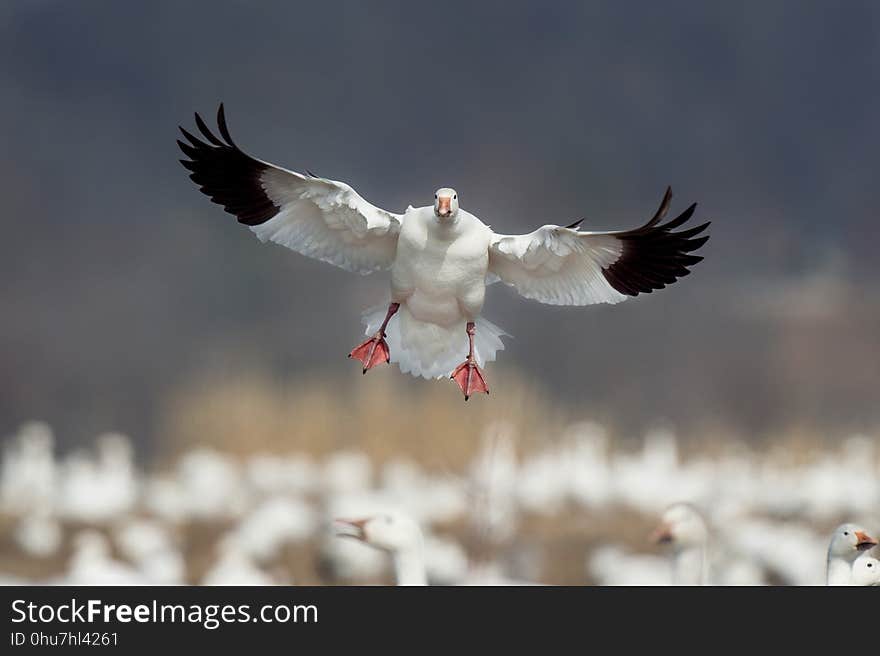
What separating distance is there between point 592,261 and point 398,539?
288cm

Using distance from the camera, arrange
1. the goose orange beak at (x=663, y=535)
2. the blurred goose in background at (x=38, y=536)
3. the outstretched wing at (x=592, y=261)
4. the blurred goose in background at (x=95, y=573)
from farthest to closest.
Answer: the blurred goose in background at (x=38, y=536)
the blurred goose in background at (x=95, y=573)
the goose orange beak at (x=663, y=535)
the outstretched wing at (x=592, y=261)

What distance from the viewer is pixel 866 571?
5.09 m

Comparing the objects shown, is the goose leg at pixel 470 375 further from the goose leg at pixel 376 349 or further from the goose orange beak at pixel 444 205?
the goose orange beak at pixel 444 205

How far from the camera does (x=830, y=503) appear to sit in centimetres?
1689

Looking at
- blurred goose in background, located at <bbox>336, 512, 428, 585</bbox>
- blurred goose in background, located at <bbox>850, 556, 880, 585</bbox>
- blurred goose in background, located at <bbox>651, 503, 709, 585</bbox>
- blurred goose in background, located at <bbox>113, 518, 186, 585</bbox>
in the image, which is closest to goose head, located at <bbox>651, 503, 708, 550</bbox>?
blurred goose in background, located at <bbox>651, 503, 709, 585</bbox>

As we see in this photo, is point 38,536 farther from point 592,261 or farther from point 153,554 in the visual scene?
point 592,261

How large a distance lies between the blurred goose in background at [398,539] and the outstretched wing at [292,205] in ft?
8.30

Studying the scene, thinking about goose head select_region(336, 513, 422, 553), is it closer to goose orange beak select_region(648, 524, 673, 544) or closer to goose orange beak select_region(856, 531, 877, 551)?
goose orange beak select_region(648, 524, 673, 544)

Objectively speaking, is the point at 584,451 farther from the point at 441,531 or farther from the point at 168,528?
the point at 168,528

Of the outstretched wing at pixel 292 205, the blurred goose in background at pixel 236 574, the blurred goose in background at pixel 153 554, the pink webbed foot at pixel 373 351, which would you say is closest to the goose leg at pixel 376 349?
the pink webbed foot at pixel 373 351

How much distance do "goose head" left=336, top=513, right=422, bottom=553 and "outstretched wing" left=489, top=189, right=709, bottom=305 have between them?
2.68 m

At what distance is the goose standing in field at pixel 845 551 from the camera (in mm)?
5102

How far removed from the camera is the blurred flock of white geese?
941 cm
